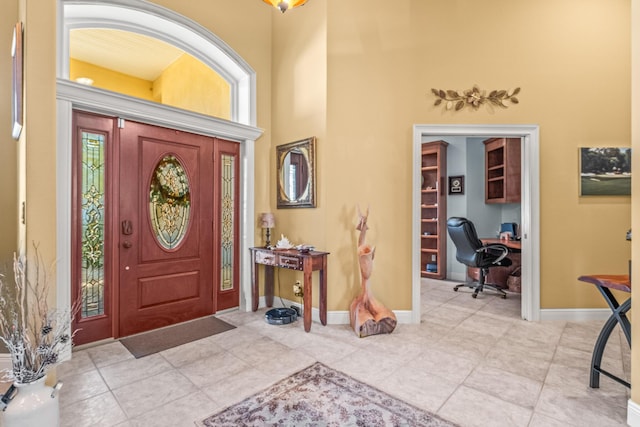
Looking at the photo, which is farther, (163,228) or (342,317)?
(342,317)

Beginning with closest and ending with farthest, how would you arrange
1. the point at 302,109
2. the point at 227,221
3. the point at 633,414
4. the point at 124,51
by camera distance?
the point at 633,414
the point at 302,109
the point at 227,221
the point at 124,51

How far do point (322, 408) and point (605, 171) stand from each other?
380 centimetres

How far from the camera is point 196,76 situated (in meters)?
4.15

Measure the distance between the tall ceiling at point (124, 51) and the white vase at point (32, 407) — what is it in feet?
10.8

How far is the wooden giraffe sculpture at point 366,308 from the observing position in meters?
3.12

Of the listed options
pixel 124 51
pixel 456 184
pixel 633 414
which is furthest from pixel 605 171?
pixel 124 51

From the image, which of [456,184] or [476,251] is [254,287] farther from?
[456,184]

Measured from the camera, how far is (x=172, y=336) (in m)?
3.10

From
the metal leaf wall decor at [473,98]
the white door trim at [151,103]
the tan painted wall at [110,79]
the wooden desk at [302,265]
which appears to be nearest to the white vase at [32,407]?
the white door trim at [151,103]

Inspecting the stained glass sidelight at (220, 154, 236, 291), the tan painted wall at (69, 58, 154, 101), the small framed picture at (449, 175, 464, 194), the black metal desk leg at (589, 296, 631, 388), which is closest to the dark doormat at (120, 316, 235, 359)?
the stained glass sidelight at (220, 154, 236, 291)

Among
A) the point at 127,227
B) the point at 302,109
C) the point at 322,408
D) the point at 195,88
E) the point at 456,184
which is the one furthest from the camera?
the point at 456,184

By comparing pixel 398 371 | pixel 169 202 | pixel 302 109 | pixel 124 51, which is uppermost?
pixel 124 51

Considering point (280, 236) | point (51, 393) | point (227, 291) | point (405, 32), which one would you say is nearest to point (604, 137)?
point (405, 32)

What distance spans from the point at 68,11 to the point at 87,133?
1028 millimetres
